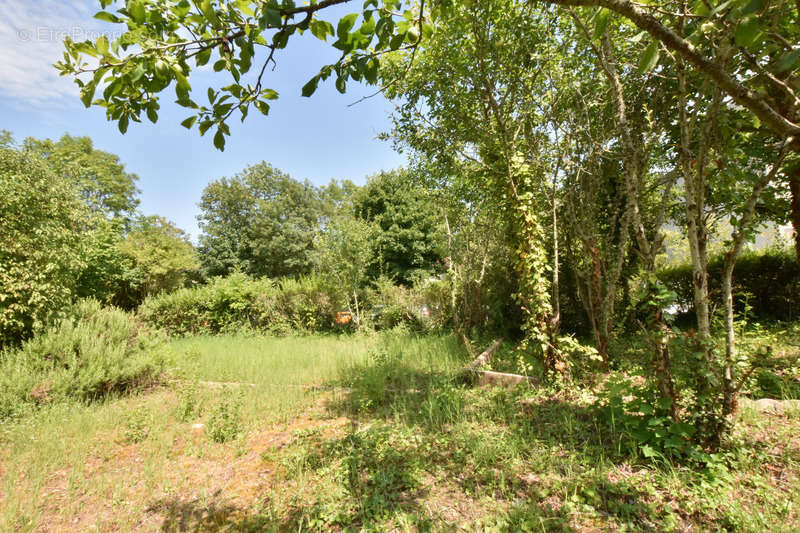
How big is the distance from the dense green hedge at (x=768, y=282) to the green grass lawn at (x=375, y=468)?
571cm

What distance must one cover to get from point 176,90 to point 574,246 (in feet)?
21.3

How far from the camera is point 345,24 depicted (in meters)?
1.15

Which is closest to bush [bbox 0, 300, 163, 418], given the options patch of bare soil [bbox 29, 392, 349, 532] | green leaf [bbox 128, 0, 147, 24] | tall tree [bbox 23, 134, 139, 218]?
patch of bare soil [bbox 29, 392, 349, 532]

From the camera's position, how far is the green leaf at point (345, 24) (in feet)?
3.72

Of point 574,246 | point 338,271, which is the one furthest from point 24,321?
point 574,246

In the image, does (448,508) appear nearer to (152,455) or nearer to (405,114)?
(152,455)

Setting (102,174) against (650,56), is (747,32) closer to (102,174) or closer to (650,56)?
(650,56)

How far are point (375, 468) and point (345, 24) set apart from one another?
3.26m

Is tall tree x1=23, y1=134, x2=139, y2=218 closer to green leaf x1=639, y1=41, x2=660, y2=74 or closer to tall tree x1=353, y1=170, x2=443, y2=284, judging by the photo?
tall tree x1=353, y1=170, x2=443, y2=284

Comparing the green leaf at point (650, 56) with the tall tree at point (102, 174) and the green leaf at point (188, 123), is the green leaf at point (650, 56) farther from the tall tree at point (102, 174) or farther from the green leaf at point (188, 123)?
the tall tree at point (102, 174)

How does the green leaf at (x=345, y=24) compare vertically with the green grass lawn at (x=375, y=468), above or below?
above

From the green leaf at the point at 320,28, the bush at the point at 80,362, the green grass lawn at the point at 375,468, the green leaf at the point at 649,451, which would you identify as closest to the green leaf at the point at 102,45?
the green leaf at the point at 320,28

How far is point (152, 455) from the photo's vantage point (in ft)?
11.0

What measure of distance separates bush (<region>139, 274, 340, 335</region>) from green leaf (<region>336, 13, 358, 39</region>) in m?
10.7
